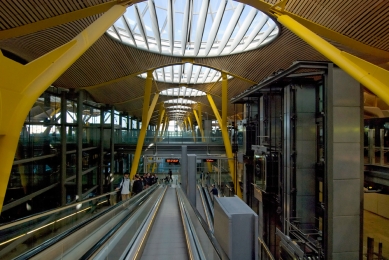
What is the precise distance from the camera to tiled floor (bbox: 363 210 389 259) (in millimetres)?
12895

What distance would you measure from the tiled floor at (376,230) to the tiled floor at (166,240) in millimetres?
9313

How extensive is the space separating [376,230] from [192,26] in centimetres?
1494

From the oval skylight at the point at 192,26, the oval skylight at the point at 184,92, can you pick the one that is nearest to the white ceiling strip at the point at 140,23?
the oval skylight at the point at 192,26

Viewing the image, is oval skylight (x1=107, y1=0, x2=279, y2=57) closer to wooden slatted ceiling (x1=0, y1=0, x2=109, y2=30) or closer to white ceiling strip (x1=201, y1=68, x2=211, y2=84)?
wooden slatted ceiling (x1=0, y1=0, x2=109, y2=30)

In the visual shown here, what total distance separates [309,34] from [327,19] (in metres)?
3.21

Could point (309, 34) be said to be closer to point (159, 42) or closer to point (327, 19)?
point (327, 19)

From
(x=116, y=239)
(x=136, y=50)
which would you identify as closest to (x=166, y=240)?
(x=116, y=239)

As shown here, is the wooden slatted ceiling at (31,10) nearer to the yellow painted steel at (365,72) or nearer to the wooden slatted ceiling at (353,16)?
the wooden slatted ceiling at (353,16)

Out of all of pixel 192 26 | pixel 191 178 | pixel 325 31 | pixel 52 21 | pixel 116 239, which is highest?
pixel 192 26

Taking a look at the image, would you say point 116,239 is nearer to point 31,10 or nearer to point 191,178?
point 31,10

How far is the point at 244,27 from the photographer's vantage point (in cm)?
1678

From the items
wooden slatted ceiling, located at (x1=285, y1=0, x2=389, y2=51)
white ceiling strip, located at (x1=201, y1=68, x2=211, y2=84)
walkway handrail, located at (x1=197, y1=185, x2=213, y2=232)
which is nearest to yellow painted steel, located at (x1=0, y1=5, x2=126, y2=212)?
wooden slatted ceiling, located at (x1=285, y1=0, x2=389, y2=51)

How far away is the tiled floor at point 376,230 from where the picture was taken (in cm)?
1289

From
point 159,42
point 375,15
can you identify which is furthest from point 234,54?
point 375,15
